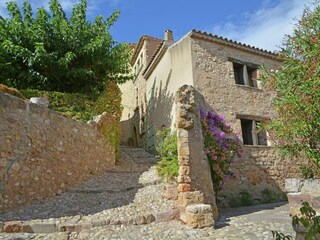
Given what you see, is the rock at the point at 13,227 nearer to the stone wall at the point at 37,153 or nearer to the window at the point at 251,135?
the stone wall at the point at 37,153

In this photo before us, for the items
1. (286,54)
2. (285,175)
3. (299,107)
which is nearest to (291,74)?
(286,54)

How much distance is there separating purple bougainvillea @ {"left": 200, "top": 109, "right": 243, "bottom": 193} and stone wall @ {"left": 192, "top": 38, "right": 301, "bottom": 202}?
69 centimetres

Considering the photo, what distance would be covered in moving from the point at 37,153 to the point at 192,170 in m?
3.60

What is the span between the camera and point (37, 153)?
6316 mm

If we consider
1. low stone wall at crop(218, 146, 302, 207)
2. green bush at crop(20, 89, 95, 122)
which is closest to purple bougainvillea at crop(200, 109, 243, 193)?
low stone wall at crop(218, 146, 302, 207)

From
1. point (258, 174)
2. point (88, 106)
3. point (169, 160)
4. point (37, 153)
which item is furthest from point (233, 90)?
point (37, 153)

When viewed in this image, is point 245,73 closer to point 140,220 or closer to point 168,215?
point 168,215

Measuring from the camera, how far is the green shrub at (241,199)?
8336 mm

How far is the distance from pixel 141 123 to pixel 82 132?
7604 millimetres

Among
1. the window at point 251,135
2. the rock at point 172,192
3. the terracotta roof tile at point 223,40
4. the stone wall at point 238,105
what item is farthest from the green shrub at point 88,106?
Result: the window at point 251,135

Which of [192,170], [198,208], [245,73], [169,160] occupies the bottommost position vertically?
[198,208]

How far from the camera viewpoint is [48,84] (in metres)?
11.4

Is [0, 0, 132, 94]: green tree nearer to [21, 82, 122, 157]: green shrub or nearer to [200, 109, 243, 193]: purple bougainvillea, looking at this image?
[21, 82, 122, 157]: green shrub

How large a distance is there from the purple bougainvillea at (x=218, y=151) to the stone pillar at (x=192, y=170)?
1.04 meters
